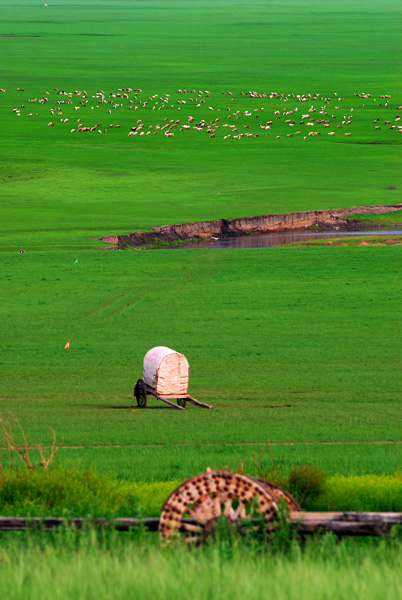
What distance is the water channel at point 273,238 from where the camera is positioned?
58062mm

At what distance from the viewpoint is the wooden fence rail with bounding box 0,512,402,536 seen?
10375 mm

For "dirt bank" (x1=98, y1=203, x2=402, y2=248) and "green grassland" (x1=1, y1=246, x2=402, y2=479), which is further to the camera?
"dirt bank" (x1=98, y1=203, x2=402, y2=248)

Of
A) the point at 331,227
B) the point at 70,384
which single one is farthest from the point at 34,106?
the point at 70,384

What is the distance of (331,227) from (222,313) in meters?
26.8

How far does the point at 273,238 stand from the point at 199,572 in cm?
5190

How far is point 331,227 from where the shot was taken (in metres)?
63.1

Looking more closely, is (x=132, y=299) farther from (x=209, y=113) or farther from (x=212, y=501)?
(x=209, y=113)

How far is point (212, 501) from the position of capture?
34.1 ft

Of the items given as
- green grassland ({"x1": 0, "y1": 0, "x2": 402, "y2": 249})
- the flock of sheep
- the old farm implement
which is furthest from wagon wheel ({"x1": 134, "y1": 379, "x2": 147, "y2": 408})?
the flock of sheep

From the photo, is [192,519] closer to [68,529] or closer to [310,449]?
[68,529]

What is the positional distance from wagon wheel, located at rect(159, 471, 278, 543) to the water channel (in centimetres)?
4714

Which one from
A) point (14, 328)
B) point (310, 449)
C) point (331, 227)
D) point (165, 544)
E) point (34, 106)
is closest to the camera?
point (165, 544)

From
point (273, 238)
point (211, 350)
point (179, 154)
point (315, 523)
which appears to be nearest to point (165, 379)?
point (211, 350)

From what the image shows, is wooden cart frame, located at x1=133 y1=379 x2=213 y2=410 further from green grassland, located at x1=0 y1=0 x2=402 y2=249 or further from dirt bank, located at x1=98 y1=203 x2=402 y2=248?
dirt bank, located at x1=98 y1=203 x2=402 y2=248
